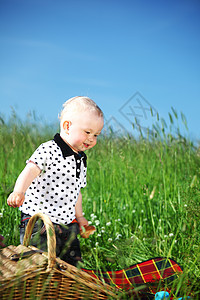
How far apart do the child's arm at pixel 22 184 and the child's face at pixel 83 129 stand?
32cm

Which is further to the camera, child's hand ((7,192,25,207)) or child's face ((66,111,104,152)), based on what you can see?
child's face ((66,111,104,152))

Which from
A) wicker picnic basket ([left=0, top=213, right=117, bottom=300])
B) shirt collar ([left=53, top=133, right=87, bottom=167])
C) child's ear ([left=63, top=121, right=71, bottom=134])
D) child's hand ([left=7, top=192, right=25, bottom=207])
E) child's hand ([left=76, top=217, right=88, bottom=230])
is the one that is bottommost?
wicker picnic basket ([left=0, top=213, right=117, bottom=300])

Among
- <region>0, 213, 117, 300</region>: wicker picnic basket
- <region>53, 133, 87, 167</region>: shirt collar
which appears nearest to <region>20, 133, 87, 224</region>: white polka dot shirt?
Result: <region>53, 133, 87, 167</region>: shirt collar

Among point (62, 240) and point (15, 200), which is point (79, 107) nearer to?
point (15, 200)

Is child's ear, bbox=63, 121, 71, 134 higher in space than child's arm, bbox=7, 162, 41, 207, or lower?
higher

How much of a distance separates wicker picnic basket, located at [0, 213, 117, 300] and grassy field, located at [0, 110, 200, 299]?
0.83 m

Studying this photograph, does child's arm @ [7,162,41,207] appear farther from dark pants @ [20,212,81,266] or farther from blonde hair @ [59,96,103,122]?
blonde hair @ [59,96,103,122]

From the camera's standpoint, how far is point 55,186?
2291mm

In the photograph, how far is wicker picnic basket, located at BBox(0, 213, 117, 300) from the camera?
5.43 ft

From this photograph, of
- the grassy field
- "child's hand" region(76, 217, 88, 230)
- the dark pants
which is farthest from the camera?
the grassy field

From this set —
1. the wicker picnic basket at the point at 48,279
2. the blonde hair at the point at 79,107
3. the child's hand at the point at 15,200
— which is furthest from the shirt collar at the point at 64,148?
the wicker picnic basket at the point at 48,279

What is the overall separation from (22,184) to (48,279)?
25.2 inches

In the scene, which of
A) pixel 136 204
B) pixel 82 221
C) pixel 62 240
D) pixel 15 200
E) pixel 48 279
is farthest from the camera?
pixel 136 204

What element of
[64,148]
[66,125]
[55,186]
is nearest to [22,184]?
[55,186]
